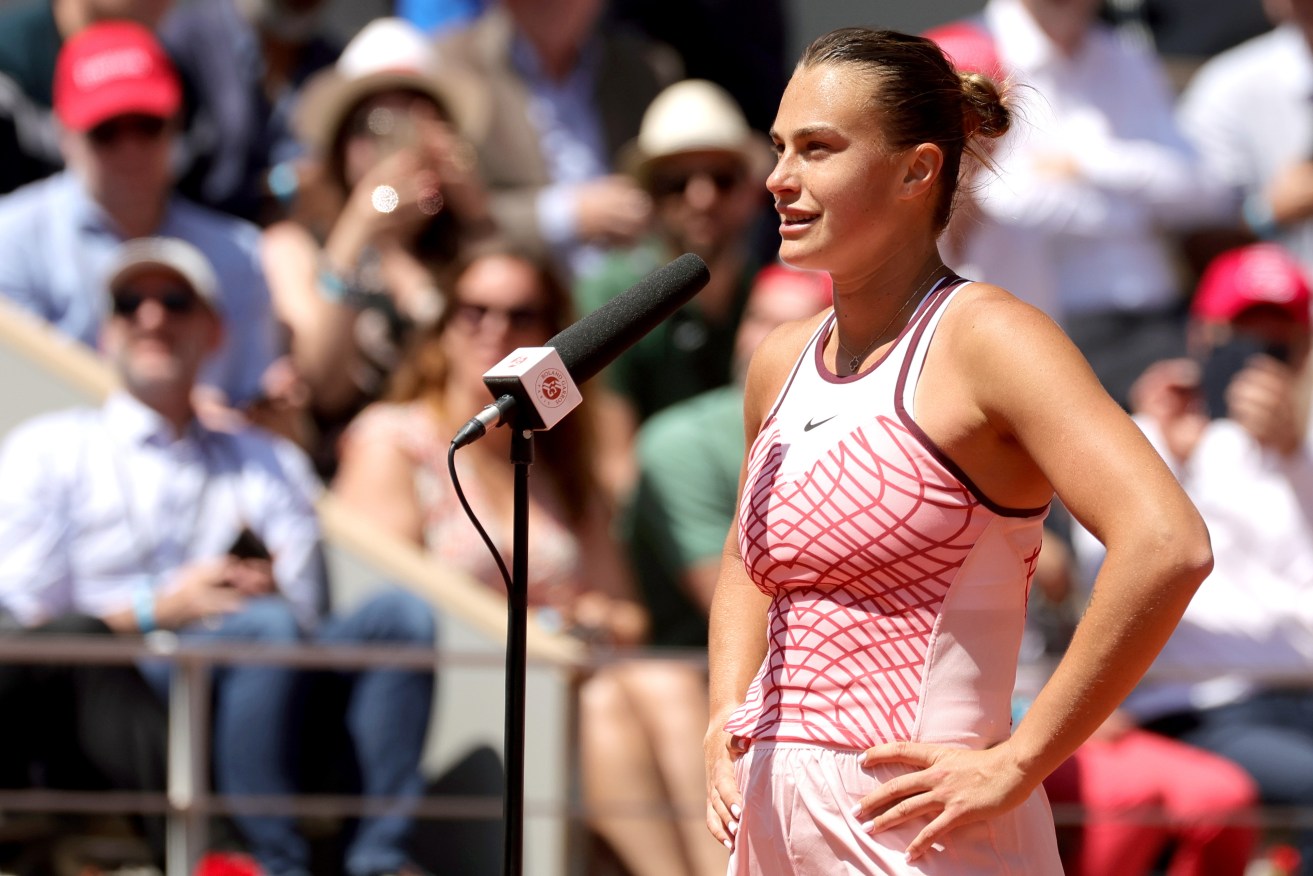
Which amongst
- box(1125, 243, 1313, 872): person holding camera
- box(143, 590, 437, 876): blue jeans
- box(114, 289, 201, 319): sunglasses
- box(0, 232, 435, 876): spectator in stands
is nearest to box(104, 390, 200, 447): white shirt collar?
box(0, 232, 435, 876): spectator in stands

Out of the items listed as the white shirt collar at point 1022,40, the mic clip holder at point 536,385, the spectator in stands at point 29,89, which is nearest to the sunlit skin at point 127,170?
the spectator in stands at point 29,89

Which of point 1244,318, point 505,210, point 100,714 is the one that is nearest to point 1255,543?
point 1244,318

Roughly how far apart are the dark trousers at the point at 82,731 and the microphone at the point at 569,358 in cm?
255

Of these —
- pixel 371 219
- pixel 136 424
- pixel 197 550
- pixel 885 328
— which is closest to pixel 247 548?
pixel 197 550

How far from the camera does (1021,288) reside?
6145 millimetres

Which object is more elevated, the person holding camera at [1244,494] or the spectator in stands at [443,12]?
the spectator in stands at [443,12]

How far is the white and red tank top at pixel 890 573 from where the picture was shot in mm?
2008

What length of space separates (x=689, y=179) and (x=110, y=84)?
1802 mm

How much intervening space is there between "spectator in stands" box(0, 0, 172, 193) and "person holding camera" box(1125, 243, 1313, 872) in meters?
3.55

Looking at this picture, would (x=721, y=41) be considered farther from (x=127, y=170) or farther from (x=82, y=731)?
(x=82, y=731)

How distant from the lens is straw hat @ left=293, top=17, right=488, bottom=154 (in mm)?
5766

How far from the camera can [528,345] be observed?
4.95 meters

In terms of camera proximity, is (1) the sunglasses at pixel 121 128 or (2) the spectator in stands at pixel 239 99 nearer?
(1) the sunglasses at pixel 121 128

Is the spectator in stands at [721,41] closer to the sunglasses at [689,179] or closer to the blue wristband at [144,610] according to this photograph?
the sunglasses at [689,179]
